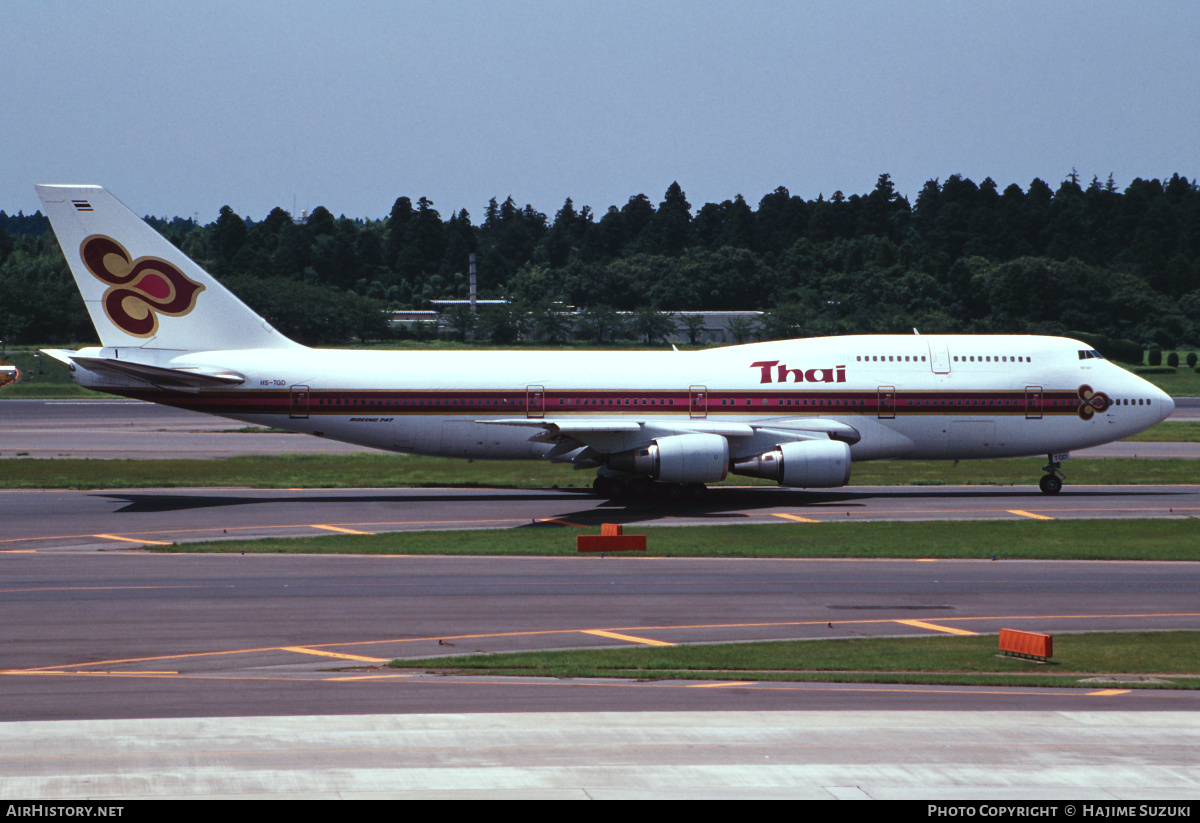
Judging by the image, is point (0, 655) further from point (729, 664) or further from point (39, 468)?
point (39, 468)

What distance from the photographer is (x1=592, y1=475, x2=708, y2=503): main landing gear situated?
143 feet

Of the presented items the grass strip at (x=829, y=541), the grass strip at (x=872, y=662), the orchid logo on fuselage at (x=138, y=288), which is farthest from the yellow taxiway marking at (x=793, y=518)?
the orchid logo on fuselage at (x=138, y=288)

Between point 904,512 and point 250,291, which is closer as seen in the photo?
point 904,512

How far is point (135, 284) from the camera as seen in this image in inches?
1690

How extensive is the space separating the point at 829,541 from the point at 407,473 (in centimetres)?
2261

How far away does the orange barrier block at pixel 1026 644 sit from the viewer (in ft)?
71.2

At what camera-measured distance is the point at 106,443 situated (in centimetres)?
6241

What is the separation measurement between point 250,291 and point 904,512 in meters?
116

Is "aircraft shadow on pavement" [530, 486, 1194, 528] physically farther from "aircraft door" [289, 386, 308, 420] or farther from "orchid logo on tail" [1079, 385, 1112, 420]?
"aircraft door" [289, 386, 308, 420]

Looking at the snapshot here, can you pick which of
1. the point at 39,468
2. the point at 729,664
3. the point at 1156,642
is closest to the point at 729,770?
the point at 729,664

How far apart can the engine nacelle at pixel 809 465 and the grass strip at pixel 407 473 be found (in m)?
7.92

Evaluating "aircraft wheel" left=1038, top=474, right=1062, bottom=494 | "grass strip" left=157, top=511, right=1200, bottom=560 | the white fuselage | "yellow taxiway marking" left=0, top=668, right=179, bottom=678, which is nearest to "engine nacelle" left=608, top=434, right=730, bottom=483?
the white fuselage

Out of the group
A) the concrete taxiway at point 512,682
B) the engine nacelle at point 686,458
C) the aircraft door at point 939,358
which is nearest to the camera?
the concrete taxiway at point 512,682

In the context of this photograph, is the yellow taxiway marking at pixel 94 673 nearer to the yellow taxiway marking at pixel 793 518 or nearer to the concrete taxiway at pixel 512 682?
the concrete taxiway at pixel 512 682
